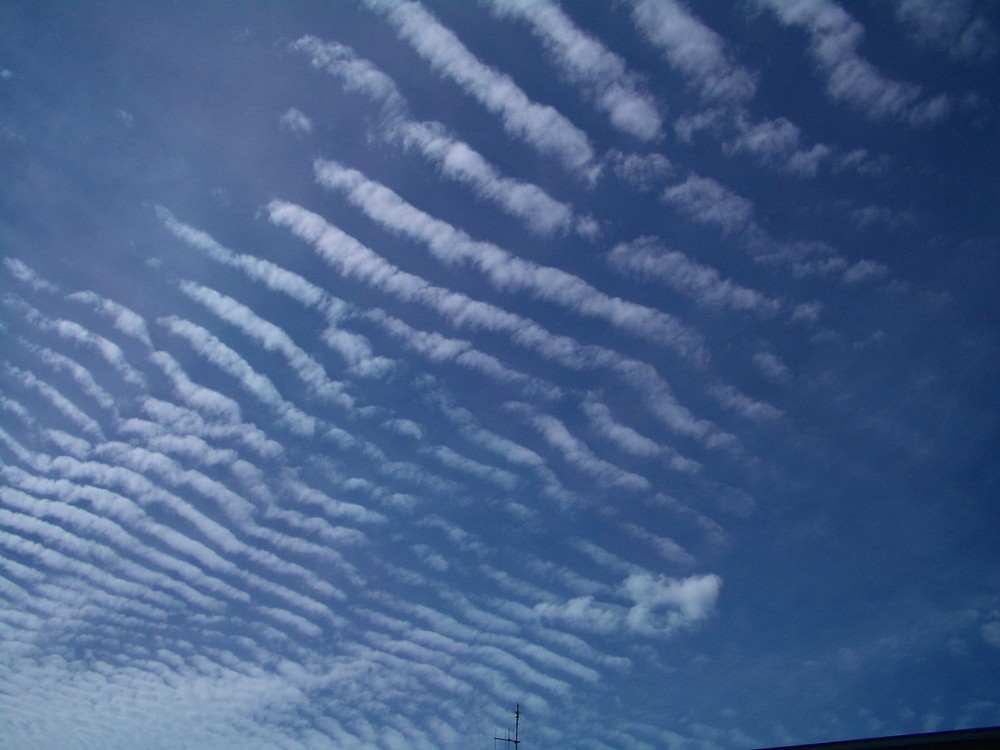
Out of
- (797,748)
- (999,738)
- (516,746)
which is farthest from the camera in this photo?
(516,746)

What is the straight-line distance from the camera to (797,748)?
760 inches

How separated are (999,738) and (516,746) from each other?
25.5 metres

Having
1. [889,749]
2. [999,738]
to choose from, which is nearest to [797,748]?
[889,749]

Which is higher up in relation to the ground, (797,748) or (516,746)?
(516,746)

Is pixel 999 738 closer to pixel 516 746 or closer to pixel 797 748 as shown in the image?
pixel 797 748

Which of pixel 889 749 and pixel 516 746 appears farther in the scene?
pixel 516 746

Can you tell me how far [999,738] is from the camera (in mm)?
16156

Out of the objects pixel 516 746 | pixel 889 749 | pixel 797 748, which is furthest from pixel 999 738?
pixel 516 746

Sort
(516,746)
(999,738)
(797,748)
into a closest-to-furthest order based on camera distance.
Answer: (999,738)
(797,748)
(516,746)

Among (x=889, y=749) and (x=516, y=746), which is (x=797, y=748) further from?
(x=516, y=746)

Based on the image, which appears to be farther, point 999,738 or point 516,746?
point 516,746

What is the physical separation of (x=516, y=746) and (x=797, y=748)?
20.6 m

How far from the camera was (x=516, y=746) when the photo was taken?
36.1 meters

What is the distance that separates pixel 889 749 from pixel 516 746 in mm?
23516
